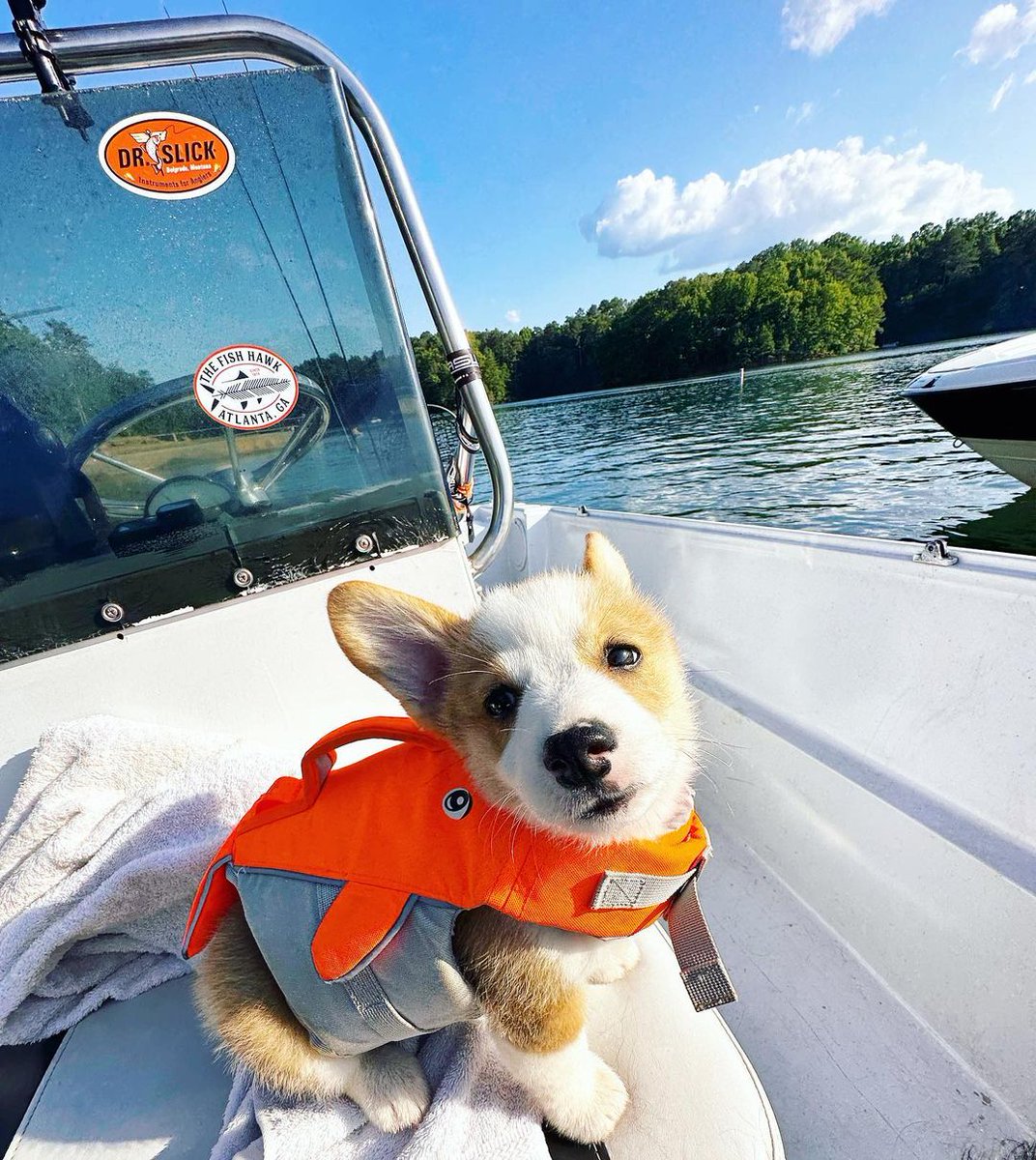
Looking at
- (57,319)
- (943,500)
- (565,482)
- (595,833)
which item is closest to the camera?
(595,833)

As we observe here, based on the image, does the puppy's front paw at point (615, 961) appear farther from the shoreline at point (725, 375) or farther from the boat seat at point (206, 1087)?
the shoreline at point (725, 375)

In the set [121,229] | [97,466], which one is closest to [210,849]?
[97,466]

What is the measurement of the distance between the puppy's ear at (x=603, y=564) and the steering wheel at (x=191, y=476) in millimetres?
881

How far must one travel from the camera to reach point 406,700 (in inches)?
48.9

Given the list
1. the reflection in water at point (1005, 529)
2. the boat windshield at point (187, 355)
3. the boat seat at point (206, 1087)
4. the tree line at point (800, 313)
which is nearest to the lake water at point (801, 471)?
the reflection in water at point (1005, 529)

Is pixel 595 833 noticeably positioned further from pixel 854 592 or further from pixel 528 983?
pixel 854 592

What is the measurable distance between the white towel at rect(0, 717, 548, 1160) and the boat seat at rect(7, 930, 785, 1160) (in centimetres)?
8

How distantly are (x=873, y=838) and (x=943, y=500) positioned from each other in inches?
254

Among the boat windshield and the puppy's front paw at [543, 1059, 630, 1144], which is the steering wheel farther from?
the puppy's front paw at [543, 1059, 630, 1144]

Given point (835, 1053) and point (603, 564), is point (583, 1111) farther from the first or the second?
point (603, 564)

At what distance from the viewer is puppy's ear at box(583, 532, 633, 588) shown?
4.55 ft

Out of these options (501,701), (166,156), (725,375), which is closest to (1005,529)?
(501,701)

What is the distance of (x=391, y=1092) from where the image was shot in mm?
1186

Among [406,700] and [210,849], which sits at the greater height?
[406,700]
